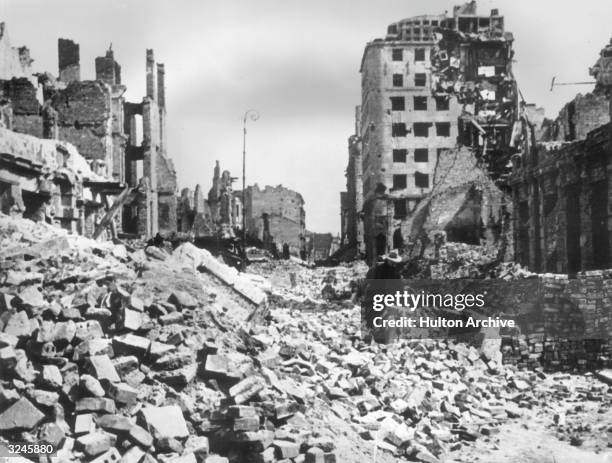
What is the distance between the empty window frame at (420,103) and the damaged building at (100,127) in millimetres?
21201

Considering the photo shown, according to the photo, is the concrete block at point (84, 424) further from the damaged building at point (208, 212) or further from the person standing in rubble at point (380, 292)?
the damaged building at point (208, 212)

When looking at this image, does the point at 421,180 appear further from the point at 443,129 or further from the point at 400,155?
the point at 443,129

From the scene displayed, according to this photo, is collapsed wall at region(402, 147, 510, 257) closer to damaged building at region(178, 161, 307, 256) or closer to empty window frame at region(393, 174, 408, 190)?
empty window frame at region(393, 174, 408, 190)

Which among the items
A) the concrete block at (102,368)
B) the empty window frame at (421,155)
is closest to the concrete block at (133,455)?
the concrete block at (102,368)

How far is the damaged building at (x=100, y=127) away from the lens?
82.1 ft

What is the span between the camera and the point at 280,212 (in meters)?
63.0

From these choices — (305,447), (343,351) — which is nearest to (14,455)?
(305,447)

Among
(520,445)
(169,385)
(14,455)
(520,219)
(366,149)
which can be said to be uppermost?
(366,149)

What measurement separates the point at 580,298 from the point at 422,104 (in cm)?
3901

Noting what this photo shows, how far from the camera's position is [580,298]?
1241 centimetres

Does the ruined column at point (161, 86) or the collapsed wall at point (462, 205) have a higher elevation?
the ruined column at point (161, 86)

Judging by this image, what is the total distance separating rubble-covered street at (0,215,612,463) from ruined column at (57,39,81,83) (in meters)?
24.8

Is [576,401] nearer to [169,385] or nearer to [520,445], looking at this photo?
[520,445]

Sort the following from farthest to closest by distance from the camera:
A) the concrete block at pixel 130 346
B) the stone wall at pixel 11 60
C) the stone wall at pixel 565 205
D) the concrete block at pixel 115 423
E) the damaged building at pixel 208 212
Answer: the damaged building at pixel 208 212
the stone wall at pixel 11 60
the stone wall at pixel 565 205
the concrete block at pixel 130 346
the concrete block at pixel 115 423
